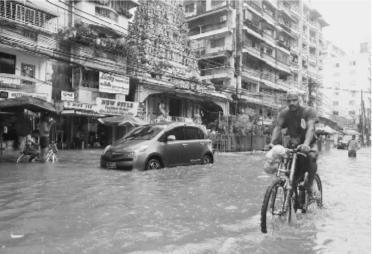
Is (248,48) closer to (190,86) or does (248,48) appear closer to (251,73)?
(251,73)

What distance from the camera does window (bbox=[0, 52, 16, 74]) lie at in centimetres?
2217

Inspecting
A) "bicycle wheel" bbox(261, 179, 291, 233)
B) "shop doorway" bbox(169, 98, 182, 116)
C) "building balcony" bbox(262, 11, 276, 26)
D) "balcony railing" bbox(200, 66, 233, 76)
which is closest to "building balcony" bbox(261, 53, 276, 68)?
"building balcony" bbox(262, 11, 276, 26)

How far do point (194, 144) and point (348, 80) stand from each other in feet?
264

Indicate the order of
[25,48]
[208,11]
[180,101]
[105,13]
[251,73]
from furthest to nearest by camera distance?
[251,73] < [208,11] < [180,101] < [105,13] < [25,48]

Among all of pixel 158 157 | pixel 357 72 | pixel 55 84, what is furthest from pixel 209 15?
pixel 357 72

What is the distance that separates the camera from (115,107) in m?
26.2

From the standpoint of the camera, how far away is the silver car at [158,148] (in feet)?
36.6

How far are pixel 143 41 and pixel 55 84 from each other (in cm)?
899

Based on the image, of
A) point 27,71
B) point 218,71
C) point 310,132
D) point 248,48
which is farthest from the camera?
point 248,48

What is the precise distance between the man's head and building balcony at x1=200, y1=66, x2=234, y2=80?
3554 centimetres

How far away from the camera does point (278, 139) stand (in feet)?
18.7

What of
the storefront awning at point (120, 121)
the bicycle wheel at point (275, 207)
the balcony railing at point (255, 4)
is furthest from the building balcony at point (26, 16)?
the balcony railing at point (255, 4)

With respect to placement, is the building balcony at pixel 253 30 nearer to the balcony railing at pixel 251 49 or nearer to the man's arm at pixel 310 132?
the balcony railing at pixel 251 49

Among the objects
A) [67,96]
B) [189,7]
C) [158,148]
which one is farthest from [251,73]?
[158,148]
